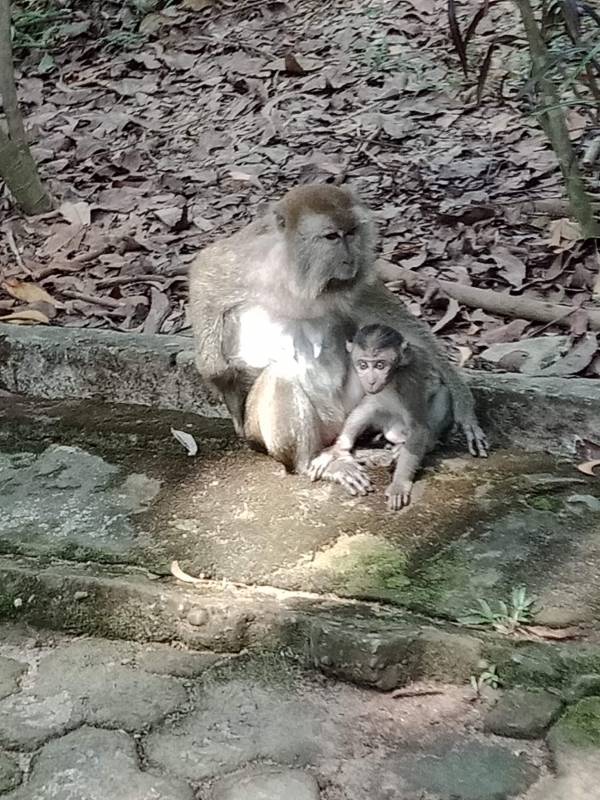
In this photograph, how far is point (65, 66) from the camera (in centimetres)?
964

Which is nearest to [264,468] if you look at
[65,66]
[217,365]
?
[217,365]

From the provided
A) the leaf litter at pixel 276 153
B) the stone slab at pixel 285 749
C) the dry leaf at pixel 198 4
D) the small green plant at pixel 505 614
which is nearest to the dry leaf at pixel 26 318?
the leaf litter at pixel 276 153

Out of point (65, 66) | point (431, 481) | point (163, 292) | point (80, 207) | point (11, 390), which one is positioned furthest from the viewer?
point (65, 66)

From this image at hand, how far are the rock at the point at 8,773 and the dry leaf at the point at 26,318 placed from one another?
2.87 metres

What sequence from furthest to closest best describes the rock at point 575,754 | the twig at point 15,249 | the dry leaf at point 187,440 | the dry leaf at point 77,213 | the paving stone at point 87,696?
the dry leaf at point 77,213, the twig at point 15,249, the dry leaf at point 187,440, the paving stone at point 87,696, the rock at point 575,754

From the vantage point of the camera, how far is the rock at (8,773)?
110 inches

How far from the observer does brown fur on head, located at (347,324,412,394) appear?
3.91 meters

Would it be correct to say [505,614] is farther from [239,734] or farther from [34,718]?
[34,718]

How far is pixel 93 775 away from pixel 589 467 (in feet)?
6.63

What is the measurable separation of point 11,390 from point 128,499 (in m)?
1.18

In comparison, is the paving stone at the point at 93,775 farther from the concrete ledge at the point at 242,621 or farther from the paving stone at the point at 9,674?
the concrete ledge at the point at 242,621

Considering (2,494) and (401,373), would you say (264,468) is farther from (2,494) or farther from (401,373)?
(2,494)

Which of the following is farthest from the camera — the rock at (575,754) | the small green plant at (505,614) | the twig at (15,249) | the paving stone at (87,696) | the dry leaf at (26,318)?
the twig at (15,249)

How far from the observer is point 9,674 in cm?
327
